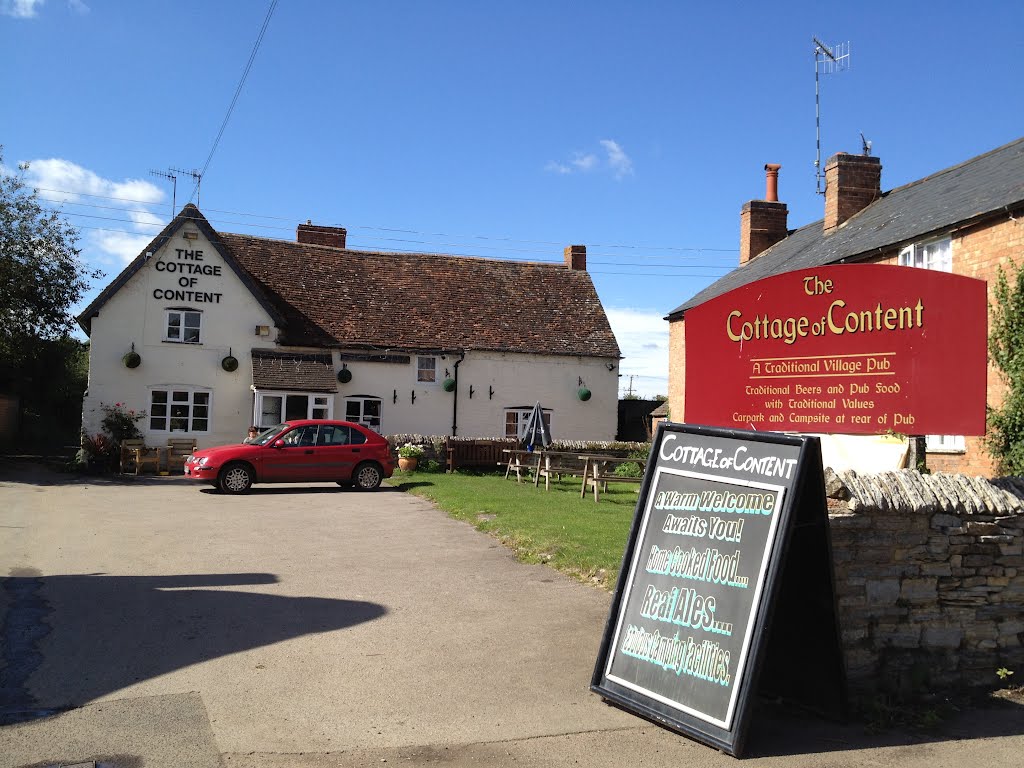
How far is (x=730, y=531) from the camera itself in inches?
199

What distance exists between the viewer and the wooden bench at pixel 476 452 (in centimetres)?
2441

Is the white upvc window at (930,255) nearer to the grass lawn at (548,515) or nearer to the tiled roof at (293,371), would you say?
the grass lawn at (548,515)

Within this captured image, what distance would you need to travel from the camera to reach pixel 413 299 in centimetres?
2964

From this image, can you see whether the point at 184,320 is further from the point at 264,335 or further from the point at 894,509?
the point at 894,509

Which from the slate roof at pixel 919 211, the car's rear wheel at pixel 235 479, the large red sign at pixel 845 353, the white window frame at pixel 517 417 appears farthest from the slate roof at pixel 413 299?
the large red sign at pixel 845 353

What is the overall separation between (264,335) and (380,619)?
2025 cm

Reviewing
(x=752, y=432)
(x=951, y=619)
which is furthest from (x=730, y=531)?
(x=951, y=619)

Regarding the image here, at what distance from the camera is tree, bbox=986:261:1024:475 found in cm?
1191

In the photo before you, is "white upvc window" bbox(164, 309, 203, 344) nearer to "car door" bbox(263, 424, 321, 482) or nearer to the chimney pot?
"car door" bbox(263, 424, 321, 482)

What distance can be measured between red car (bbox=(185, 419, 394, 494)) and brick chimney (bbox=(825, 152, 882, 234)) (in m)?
13.1

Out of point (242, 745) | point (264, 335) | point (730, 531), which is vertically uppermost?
point (264, 335)

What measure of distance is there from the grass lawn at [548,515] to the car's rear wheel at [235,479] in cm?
344

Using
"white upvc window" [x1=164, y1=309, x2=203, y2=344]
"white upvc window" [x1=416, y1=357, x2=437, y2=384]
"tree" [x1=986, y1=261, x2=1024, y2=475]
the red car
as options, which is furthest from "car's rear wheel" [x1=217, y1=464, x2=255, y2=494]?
"tree" [x1=986, y1=261, x2=1024, y2=475]

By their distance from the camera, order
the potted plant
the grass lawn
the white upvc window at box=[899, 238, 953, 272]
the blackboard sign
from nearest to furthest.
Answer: the blackboard sign < the grass lawn < the white upvc window at box=[899, 238, 953, 272] < the potted plant
